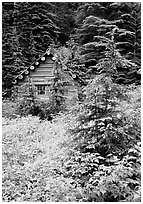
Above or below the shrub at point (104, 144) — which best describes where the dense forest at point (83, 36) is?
above

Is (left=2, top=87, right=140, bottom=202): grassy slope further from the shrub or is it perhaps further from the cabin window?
the cabin window

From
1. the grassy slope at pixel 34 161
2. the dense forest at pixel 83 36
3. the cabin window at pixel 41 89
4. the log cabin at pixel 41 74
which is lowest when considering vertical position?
the grassy slope at pixel 34 161

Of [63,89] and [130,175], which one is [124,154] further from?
[63,89]

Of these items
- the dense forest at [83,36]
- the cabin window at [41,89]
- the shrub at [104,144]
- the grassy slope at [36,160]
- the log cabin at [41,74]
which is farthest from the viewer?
the dense forest at [83,36]

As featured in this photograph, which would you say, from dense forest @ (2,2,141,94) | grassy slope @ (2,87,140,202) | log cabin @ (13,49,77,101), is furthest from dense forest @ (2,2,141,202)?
dense forest @ (2,2,141,94)

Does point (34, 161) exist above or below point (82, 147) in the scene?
below

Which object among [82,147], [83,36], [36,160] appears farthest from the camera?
[83,36]

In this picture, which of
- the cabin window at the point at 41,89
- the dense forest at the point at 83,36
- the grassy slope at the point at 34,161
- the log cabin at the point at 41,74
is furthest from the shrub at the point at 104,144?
the dense forest at the point at 83,36

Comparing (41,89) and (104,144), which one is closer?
(104,144)

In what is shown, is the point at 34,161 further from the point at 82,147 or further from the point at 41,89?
the point at 41,89

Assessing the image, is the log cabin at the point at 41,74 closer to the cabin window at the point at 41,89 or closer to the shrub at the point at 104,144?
the cabin window at the point at 41,89

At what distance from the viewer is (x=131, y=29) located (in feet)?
55.1

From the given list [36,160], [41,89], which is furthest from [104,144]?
[41,89]

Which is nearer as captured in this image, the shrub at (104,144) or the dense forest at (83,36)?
the shrub at (104,144)
